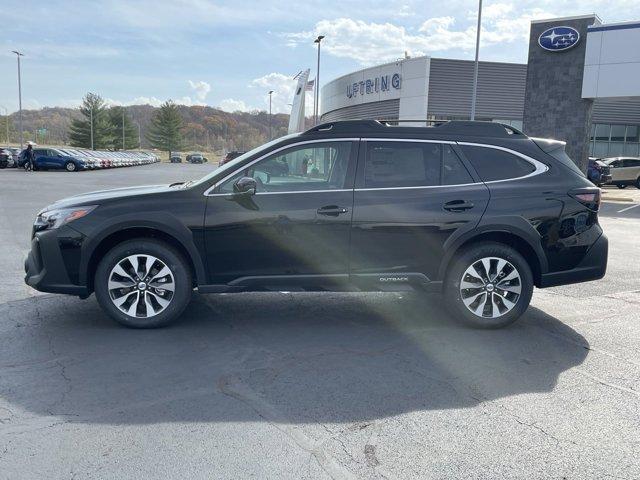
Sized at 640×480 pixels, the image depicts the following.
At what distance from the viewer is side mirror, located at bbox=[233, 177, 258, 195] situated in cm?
506

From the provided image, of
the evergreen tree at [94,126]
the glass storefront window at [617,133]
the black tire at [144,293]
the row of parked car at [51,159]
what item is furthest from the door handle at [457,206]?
the evergreen tree at [94,126]

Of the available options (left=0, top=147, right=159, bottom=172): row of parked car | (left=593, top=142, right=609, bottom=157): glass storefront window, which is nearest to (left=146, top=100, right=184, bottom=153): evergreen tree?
(left=0, top=147, right=159, bottom=172): row of parked car

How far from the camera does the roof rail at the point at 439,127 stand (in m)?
5.43

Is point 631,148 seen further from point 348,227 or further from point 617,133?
point 348,227

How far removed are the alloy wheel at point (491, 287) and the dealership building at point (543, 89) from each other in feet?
46.5

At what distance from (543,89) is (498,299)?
22.6m

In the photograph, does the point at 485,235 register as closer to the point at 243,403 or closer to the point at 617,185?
the point at 243,403

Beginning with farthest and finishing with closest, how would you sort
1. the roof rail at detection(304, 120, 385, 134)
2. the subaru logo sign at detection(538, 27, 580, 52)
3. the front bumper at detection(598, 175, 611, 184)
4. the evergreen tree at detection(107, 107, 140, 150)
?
the evergreen tree at detection(107, 107, 140, 150) → the front bumper at detection(598, 175, 611, 184) → the subaru logo sign at detection(538, 27, 580, 52) → the roof rail at detection(304, 120, 385, 134)

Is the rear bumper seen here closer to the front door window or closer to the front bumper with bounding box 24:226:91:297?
the front door window

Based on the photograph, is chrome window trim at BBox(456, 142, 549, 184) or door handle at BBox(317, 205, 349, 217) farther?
chrome window trim at BBox(456, 142, 549, 184)

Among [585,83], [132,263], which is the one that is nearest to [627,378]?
[132,263]

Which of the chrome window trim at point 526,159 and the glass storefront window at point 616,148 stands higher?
the glass storefront window at point 616,148

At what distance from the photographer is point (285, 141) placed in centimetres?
529

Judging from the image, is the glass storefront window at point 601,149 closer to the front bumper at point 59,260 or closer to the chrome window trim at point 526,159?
the chrome window trim at point 526,159
